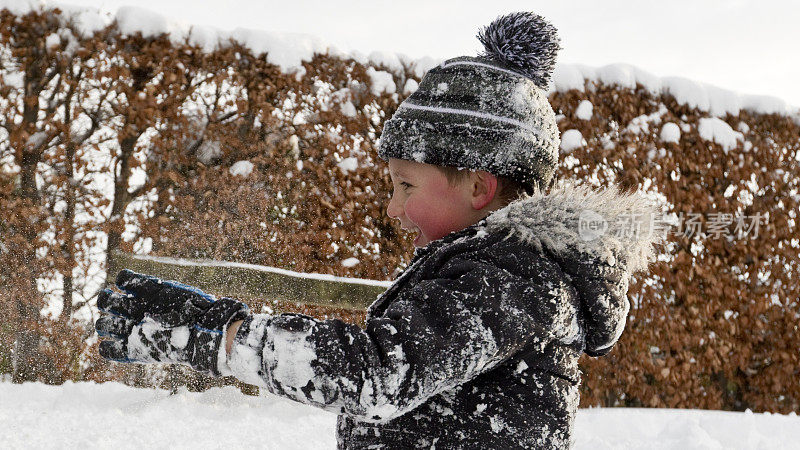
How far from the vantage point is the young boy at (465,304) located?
1.20m

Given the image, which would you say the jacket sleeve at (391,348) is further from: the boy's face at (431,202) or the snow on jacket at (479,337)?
the boy's face at (431,202)

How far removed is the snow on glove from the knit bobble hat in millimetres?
579

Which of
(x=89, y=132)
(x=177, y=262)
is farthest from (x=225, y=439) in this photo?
(x=89, y=132)

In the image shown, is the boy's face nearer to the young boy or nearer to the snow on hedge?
the young boy

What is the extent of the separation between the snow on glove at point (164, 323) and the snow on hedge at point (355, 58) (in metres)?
3.96

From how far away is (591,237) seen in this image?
1483mm

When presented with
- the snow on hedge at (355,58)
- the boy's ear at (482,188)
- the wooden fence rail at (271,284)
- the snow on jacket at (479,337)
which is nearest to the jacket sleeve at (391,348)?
the snow on jacket at (479,337)

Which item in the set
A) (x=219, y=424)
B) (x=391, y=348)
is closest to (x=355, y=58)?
(x=219, y=424)

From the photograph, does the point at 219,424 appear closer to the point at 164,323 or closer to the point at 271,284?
the point at 271,284

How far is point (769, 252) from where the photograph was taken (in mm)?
5938

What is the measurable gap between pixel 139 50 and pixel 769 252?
548cm

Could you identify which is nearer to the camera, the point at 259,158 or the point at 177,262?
the point at 177,262

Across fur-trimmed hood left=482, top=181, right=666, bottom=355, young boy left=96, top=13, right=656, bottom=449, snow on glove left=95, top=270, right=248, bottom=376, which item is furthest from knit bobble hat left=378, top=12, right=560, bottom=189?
snow on glove left=95, top=270, right=248, bottom=376

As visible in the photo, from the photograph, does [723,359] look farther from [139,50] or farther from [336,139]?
[139,50]
